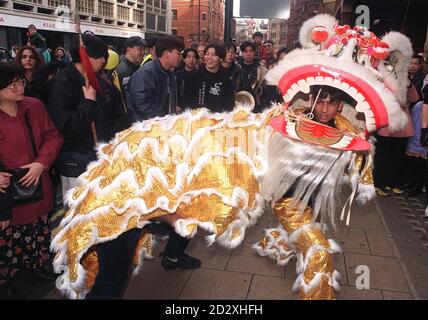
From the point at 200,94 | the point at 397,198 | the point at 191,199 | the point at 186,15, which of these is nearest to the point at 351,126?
the point at 191,199

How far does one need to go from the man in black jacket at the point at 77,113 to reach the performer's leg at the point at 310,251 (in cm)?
143

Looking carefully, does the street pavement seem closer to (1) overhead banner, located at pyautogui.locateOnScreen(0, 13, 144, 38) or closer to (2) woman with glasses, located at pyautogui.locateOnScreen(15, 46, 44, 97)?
(2) woman with glasses, located at pyautogui.locateOnScreen(15, 46, 44, 97)

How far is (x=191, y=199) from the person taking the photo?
182 centimetres

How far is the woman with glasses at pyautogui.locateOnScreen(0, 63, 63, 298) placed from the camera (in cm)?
234

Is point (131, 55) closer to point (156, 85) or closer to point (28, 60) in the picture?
point (156, 85)

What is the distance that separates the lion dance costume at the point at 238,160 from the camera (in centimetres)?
183

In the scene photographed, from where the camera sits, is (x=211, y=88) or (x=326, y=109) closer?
(x=326, y=109)

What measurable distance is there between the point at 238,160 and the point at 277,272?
56.5 inches

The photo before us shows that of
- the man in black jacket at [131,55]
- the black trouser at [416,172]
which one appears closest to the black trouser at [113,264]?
the man in black jacket at [131,55]

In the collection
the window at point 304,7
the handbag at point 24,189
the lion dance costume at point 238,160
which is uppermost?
the window at point 304,7

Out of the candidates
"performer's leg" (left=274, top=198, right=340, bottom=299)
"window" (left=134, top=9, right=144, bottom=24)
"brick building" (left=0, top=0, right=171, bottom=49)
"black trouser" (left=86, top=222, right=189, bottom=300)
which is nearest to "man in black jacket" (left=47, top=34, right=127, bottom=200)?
"black trouser" (left=86, top=222, right=189, bottom=300)

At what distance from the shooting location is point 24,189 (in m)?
2.45

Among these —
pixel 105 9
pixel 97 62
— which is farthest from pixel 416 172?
pixel 105 9

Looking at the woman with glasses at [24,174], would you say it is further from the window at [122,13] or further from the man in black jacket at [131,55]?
the window at [122,13]
